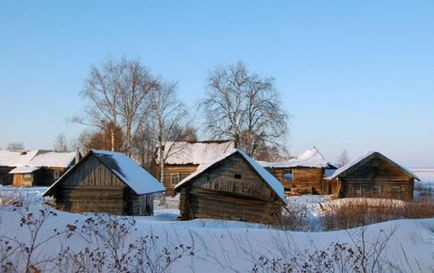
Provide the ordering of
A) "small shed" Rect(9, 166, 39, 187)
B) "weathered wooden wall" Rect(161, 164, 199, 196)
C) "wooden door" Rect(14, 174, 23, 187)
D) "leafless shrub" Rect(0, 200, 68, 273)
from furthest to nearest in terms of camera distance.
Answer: "wooden door" Rect(14, 174, 23, 187) → "small shed" Rect(9, 166, 39, 187) → "weathered wooden wall" Rect(161, 164, 199, 196) → "leafless shrub" Rect(0, 200, 68, 273)

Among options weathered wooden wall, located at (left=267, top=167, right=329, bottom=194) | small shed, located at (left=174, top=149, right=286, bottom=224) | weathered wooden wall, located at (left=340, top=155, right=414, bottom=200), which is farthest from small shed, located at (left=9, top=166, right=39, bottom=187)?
small shed, located at (left=174, top=149, right=286, bottom=224)

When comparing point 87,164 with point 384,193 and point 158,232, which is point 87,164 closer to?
point 158,232

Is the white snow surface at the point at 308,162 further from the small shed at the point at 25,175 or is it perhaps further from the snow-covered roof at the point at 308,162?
the small shed at the point at 25,175

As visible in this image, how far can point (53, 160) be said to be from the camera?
198 feet

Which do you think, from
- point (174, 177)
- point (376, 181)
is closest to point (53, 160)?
point (174, 177)

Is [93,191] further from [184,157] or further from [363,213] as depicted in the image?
[184,157]

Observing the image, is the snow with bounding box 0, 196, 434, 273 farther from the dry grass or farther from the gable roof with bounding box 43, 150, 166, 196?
the gable roof with bounding box 43, 150, 166, 196

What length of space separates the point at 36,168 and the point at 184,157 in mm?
24272

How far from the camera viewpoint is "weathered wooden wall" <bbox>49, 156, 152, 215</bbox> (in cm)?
2081

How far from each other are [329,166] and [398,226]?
38.1 m

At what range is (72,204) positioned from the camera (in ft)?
69.2

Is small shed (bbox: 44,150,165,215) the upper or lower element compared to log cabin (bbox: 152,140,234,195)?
lower

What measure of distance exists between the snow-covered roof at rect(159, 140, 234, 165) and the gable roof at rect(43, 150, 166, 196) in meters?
20.7

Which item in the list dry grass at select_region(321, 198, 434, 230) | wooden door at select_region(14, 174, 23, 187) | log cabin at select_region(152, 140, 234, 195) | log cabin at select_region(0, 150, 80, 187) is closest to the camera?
dry grass at select_region(321, 198, 434, 230)
